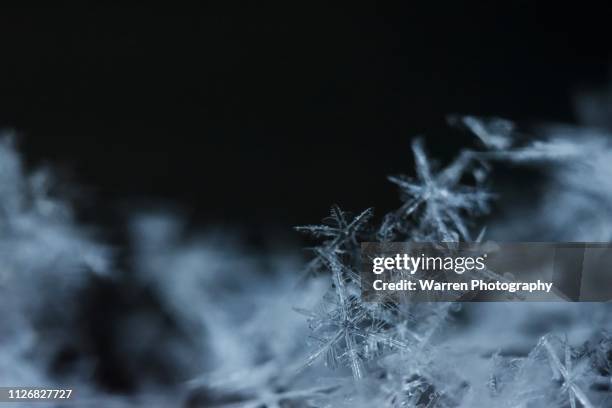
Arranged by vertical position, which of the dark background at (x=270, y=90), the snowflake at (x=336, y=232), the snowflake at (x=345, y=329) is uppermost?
the dark background at (x=270, y=90)

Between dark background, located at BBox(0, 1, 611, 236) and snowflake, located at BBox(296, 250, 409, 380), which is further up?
dark background, located at BBox(0, 1, 611, 236)

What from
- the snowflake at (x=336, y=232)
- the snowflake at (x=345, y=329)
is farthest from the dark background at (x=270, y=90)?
the snowflake at (x=345, y=329)

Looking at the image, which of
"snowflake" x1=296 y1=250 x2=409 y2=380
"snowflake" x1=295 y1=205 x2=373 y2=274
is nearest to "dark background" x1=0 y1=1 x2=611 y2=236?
"snowflake" x1=295 y1=205 x2=373 y2=274

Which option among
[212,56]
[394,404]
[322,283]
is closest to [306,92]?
[212,56]

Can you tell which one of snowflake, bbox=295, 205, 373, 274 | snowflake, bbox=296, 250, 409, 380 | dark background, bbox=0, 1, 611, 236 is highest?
dark background, bbox=0, 1, 611, 236

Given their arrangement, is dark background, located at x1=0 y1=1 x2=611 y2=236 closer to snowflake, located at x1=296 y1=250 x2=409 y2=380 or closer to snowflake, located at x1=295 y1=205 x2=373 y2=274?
snowflake, located at x1=295 y1=205 x2=373 y2=274

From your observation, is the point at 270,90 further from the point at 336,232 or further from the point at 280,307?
the point at 280,307

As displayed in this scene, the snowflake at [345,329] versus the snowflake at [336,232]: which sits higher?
the snowflake at [336,232]

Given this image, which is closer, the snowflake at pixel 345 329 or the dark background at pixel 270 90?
the snowflake at pixel 345 329

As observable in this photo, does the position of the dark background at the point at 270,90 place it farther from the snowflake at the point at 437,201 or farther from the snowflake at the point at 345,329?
the snowflake at the point at 345,329
